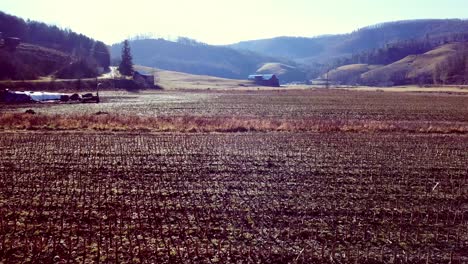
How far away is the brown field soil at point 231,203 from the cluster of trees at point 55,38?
9851 centimetres

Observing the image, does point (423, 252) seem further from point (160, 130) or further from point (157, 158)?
point (160, 130)

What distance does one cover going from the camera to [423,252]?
26.9ft

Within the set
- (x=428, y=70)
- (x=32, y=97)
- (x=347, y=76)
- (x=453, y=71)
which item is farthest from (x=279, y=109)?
(x=347, y=76)

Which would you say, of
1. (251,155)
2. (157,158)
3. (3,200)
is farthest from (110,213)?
(251,155)

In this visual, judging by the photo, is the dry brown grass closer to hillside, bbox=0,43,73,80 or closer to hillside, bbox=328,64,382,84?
hillside, bbox=0,43,73,80

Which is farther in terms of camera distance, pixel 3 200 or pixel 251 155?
pixel 251 155

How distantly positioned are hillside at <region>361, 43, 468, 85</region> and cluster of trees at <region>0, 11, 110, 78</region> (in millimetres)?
93625

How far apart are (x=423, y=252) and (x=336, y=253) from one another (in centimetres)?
166

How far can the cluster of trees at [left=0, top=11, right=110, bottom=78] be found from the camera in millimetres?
111000

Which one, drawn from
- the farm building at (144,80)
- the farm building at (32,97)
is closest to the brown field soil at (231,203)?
the farm building at (32,97)

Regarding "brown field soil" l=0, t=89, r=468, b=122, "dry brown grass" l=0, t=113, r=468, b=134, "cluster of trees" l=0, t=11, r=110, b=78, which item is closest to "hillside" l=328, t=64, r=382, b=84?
"cluster of trees" l=0, t=11, r=110, b=78

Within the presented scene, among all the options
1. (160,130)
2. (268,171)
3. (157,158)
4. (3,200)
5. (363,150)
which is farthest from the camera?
(160,130)

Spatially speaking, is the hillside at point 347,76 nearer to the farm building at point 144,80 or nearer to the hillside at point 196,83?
the hillside at point 196,83

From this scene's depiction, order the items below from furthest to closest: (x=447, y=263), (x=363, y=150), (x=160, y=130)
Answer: (x=160, y=130), (x=363, y=150), (x=447, y=263)
